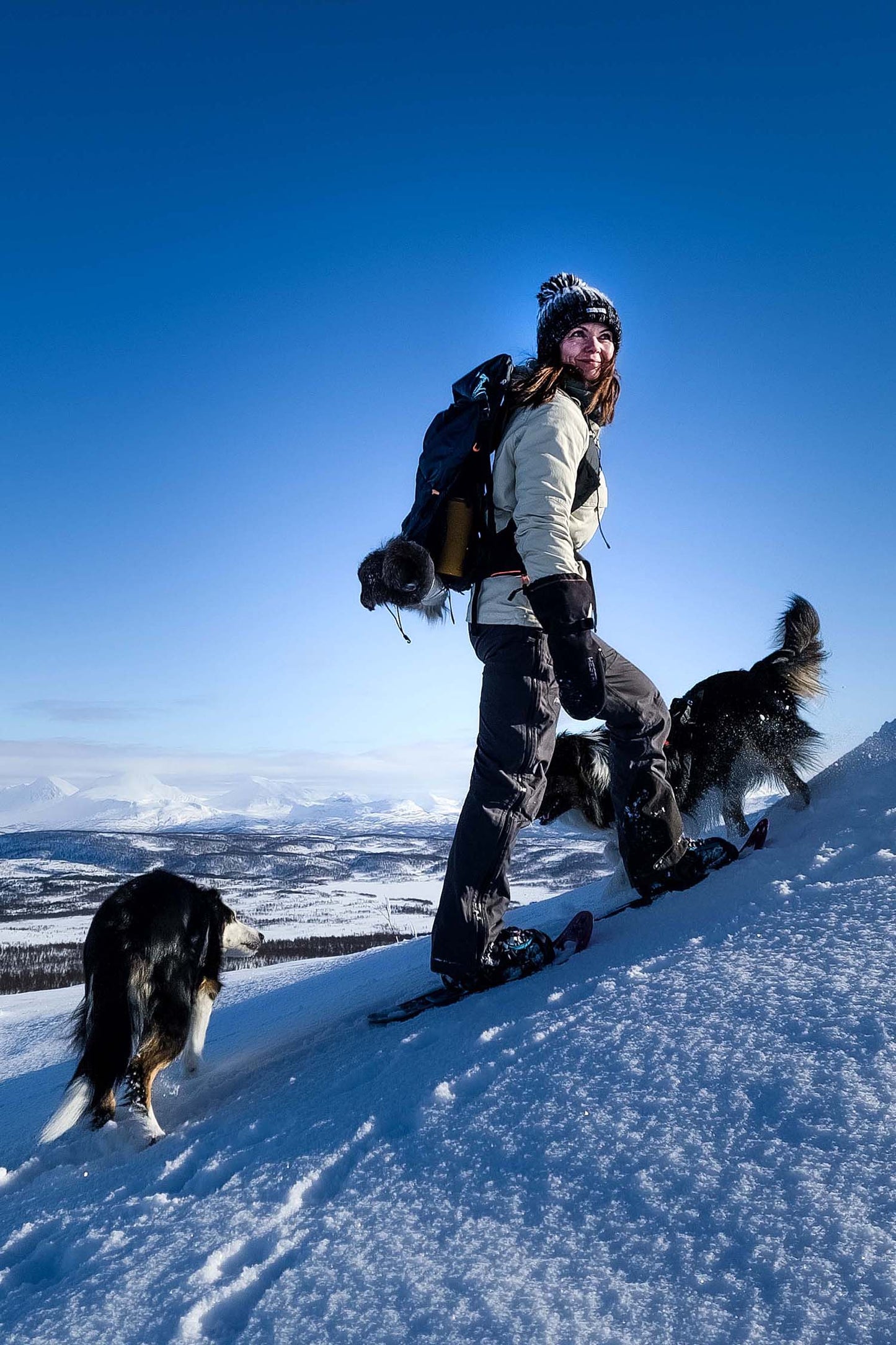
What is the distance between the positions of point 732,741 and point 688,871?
204 centimetres

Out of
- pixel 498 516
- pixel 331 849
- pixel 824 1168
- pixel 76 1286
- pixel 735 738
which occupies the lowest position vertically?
pixel 331 849

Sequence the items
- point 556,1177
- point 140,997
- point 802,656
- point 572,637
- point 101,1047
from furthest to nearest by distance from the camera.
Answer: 1. point 802,656
2. point 140,997
3. point 101,1047
4. point 572,637
5. point 556,1177

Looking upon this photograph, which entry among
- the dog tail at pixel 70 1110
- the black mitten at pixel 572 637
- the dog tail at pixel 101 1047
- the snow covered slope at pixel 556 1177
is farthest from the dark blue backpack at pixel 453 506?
the dog tail at pixel 70 1110

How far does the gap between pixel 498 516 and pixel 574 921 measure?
1.54 meters

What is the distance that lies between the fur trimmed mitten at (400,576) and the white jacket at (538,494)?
0.69ft

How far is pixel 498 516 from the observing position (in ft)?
8.49

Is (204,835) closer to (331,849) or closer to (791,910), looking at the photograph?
(331,849)

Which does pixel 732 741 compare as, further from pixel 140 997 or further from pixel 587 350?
pixel 140 997

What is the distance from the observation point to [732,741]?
468cm

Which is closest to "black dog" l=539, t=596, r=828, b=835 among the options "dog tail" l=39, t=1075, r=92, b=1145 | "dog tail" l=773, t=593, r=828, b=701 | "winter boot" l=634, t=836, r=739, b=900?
"dog tail" l=773, t=593, r=828, b=701

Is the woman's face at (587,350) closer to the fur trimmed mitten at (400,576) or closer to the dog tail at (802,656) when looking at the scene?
the fur trimmed mitten at (400,576)

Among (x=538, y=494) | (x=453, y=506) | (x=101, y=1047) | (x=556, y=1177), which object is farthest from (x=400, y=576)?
(x=101, y=1047)

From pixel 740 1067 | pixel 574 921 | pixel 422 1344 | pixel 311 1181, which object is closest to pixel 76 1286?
pixel 311 1181

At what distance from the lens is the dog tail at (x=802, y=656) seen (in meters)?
4.61
